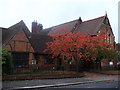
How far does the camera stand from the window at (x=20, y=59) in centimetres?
2518

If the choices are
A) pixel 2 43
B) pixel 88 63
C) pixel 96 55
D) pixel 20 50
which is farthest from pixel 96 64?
pixel 2 43

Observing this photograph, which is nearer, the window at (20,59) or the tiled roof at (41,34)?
the window at (20,59)

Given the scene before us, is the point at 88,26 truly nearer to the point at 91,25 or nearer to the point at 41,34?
the point at 91,25

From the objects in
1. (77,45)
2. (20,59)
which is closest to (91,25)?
(77,45)

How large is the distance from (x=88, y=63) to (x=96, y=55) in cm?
414

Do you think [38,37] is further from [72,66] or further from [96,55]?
[96,55]

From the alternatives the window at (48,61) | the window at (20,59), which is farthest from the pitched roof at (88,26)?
the window at (20,59)

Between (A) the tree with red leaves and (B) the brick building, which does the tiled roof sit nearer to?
(B) the brick building

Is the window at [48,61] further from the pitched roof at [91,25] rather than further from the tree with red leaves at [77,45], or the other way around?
the pitched roof at [91,25]

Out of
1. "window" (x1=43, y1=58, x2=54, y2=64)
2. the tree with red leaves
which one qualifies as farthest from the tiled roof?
the tree with red leaves

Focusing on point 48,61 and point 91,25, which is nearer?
point 48,61

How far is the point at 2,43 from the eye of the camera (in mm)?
25438

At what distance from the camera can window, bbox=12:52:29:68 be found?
82.6 ft

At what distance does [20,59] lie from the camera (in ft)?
Result: 84.7
